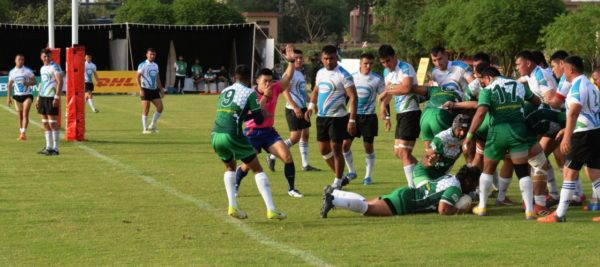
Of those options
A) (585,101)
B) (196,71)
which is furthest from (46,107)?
(196,71)

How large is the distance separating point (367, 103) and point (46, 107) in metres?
7.56

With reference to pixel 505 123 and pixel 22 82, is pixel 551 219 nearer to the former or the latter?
pixel 505 123

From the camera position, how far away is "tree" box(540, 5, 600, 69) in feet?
141

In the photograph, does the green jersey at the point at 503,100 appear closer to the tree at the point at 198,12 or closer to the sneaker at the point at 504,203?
the sneaker at the point at 504,203

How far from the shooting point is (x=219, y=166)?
56.5 ft

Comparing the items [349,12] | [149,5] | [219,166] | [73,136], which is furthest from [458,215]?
[349,12]

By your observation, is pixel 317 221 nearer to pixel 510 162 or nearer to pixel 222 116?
pixel 222 116

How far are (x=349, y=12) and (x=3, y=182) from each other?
407 ft

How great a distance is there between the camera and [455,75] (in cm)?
1345

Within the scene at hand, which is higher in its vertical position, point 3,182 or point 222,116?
point 222,116

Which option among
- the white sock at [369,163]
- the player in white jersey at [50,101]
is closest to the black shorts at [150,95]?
the player in white jersey at [50,101]

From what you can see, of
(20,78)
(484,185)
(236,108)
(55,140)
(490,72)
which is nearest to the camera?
(236,108)

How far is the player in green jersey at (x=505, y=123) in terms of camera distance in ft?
36.6

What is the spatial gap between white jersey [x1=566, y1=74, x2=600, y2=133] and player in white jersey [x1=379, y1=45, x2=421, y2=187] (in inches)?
106
